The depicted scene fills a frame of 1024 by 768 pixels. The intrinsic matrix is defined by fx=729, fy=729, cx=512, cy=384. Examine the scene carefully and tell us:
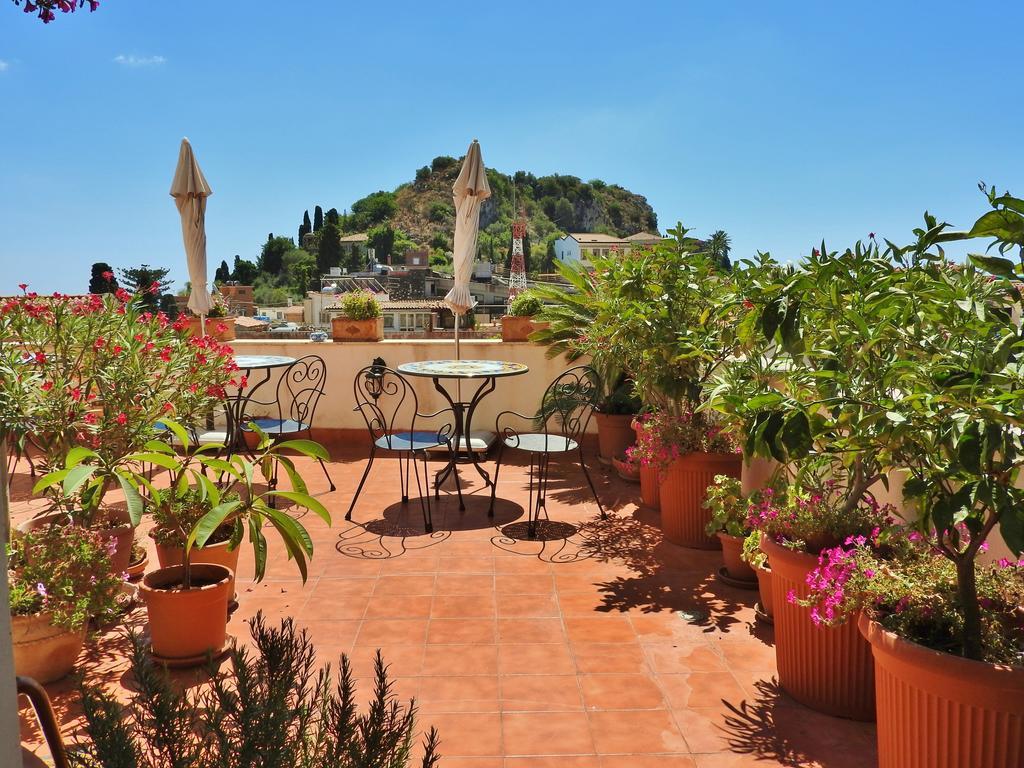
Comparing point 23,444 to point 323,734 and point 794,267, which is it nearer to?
point 323,734

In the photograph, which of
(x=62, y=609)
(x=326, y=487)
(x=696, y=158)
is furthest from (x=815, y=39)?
(x=696, y=158)

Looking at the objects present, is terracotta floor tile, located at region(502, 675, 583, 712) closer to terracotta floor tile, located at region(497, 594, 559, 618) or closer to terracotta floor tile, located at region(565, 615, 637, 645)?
terracotta floor tile, located at region(565, 615, 637, 645)

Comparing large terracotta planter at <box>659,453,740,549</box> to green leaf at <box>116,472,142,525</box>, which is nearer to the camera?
green leaf at <box>116,472,142,525</box>

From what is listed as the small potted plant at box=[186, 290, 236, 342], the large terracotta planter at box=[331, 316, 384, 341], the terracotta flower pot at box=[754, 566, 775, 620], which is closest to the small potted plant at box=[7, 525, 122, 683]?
the terracotta flower pot at box=[754, 566, 775, 620]

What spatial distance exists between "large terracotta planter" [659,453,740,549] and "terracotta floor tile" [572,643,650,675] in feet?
4.26

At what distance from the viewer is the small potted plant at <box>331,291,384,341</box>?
7.34m

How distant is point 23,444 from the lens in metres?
3.35

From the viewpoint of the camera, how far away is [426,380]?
23.6ft

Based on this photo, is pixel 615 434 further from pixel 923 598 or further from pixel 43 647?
pixel 43 647

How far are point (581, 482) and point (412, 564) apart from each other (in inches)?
84.2

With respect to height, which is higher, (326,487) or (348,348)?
(348,348)

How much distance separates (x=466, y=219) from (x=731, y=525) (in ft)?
13.5

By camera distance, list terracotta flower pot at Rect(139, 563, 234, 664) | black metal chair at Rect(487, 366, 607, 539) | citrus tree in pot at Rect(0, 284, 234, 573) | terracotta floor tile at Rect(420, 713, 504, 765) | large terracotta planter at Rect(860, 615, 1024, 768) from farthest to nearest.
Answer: black metal chair at Rect(487, 366, 607, 539), citrus tree in pot at Rect(0, 284, 234, 573), terracotta flower pot at Rect(139, 563, 234, 664), terracotta floor tile at Rect(420, 713, 504, 765), large terracotta planter at Rect(860, 615, 1024, 768)

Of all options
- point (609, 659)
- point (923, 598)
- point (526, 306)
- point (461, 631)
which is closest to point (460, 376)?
point (461, 631)
